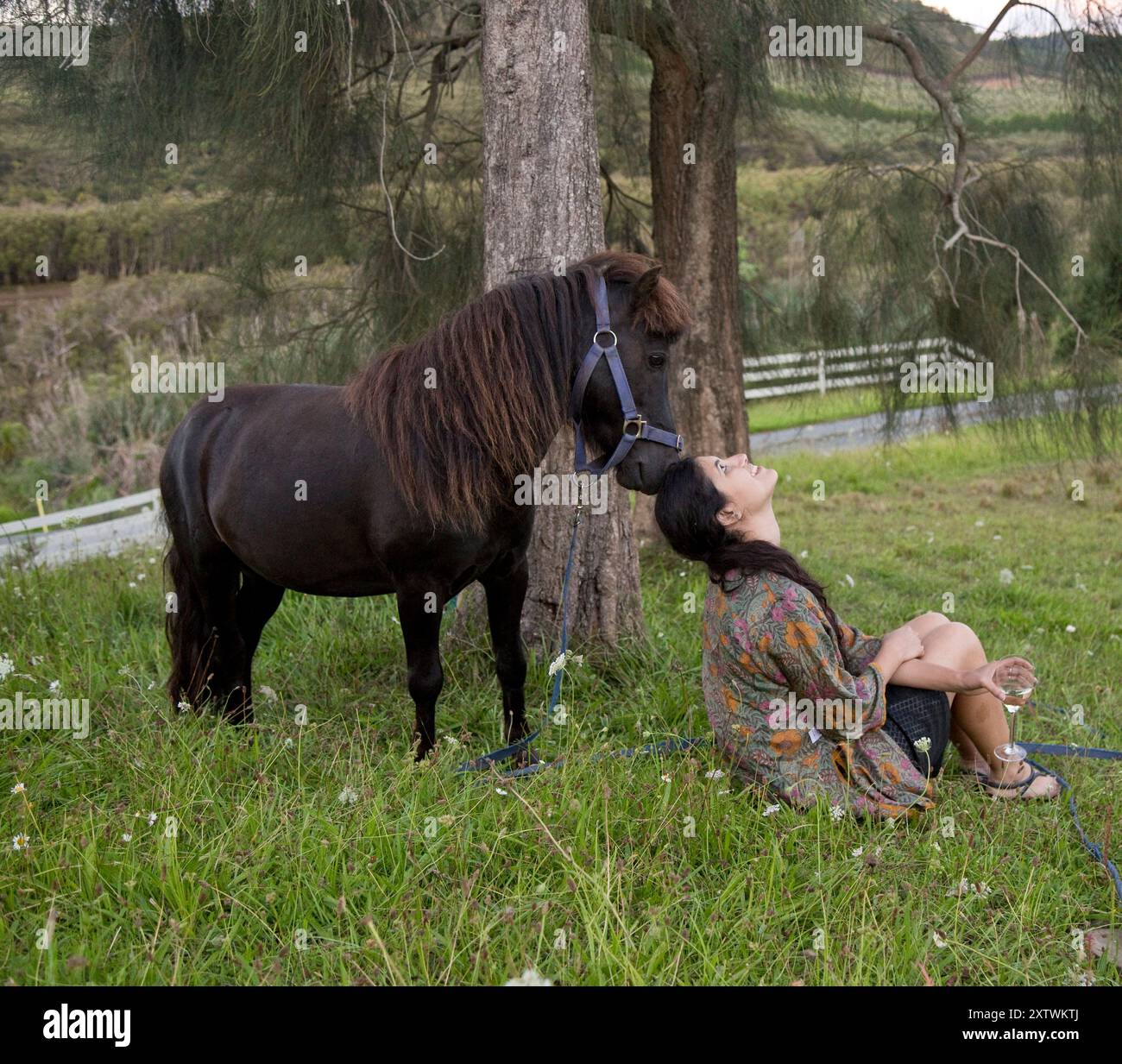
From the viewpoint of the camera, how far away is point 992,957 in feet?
7.30

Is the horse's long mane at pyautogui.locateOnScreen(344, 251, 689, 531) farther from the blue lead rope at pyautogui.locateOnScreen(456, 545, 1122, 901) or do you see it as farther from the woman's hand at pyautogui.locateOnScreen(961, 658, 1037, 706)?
the woman's hand at pyautogui.locateOnScreen(961, 658, 1037, 706)

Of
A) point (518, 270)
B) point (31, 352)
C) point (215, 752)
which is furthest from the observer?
point (31, 352)

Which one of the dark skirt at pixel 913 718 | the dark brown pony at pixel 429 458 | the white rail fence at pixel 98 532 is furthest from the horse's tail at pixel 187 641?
the white rail fence at pixel 98 532

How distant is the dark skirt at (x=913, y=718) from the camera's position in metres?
2.90

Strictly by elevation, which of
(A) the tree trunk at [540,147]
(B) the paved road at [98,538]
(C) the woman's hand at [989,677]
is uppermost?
(A) the tree trunk at [540,147]

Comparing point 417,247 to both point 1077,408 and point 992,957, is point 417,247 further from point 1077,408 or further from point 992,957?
point 992,957

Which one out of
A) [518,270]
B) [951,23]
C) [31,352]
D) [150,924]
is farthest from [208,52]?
[31,352]

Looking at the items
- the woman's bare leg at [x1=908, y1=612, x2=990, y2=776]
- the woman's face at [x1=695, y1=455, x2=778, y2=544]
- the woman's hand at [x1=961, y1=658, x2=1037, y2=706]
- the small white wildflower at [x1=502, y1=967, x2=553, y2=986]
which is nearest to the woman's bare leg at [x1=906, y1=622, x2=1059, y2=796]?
the woman's bare leg at [x1=908, y1=612, x2=990, y2=776]

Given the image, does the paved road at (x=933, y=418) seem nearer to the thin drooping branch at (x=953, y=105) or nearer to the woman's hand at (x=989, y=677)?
the thin drooping branch at (x=953, y=105)

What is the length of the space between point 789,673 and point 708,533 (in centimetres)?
43

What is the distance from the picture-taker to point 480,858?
2.46m

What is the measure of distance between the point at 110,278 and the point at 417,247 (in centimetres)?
1144

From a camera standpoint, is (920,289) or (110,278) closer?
(920,289)

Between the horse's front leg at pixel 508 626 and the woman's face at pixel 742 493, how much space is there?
78 cm
